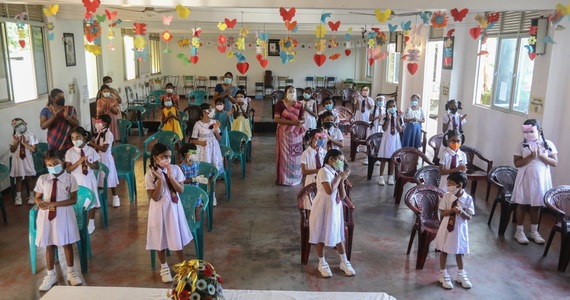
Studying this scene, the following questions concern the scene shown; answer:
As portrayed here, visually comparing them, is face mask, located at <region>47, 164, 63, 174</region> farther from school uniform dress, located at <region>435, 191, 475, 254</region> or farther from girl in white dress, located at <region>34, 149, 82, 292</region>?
school uniform dress, located at <region>435, 191, 475, 254</region>

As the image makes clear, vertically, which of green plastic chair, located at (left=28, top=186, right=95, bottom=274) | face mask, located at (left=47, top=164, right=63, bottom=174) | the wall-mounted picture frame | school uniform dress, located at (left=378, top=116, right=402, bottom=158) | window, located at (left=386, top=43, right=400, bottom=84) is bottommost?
green plastic chair, located at (left=28, top=186, right=95, bottom=274)

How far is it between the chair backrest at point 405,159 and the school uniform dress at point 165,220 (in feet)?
11.7

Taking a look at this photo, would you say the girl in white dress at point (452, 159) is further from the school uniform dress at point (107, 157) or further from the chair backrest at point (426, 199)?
the school uniform dress at point (107, 157)

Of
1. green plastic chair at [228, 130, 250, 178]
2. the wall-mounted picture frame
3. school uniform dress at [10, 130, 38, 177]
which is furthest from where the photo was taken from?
the wall-mounted picture frame

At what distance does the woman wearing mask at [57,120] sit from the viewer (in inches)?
252

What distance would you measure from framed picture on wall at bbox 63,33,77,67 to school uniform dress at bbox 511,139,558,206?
27.7 ft

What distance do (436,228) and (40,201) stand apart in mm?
3887

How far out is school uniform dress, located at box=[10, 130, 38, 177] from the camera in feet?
21.4

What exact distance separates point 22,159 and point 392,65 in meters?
12.5

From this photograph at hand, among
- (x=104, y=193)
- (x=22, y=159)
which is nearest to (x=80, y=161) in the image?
(x=104, y=193)

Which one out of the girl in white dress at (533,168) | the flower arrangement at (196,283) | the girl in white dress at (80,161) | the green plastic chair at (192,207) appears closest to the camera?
the flower arrangement at (196,283)

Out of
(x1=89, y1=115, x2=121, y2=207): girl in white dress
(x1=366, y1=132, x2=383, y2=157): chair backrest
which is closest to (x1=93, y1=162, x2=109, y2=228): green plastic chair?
(x1=89, y1=115, x2=121, y2=207): girl in white dress

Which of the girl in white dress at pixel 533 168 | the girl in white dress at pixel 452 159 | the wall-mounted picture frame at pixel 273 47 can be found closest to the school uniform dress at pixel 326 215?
the girl in white dress at pixel 452 159

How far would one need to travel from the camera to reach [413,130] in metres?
8.69
